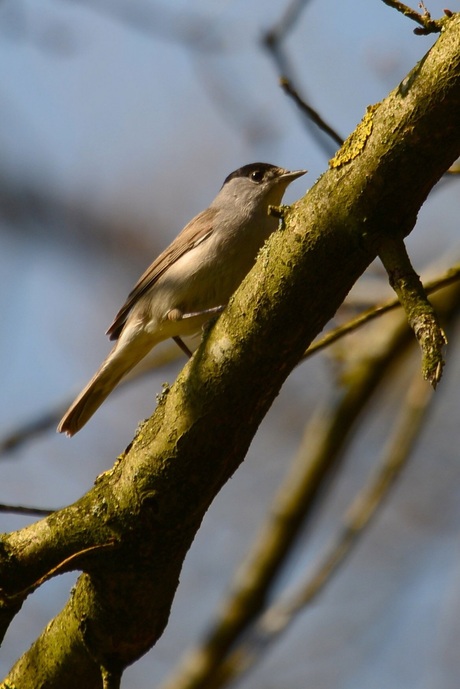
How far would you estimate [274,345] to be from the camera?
96.2 inches

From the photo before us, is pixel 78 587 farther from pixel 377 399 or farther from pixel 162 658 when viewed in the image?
pixel 162 658

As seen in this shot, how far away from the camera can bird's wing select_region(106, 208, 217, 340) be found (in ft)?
16.2

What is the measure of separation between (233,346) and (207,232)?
250 centimetres

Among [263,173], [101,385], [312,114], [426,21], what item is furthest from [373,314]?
[263,173]

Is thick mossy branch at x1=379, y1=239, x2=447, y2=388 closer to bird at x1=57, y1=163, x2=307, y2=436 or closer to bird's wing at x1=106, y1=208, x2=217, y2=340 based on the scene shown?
bird at x1=57, y1=163, x2=307, y2=436

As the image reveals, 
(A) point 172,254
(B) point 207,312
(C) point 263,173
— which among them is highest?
(C) point 263,173

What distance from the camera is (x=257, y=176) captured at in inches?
220

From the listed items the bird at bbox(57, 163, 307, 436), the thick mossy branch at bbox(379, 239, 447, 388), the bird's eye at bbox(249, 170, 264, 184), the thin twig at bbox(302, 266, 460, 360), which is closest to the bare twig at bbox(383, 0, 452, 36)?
the thick mossy branch at bbox(379, 239, 447, 388)

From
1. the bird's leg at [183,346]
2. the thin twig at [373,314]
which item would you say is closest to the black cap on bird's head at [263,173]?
the bird's leg at [183,346]

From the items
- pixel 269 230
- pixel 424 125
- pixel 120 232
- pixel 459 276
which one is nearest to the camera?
pixel 424 125

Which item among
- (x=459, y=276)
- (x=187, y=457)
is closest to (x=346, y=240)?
(x=187, y=457)

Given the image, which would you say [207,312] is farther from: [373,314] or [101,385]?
[373,314]

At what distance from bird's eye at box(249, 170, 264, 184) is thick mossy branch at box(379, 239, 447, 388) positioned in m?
3.36

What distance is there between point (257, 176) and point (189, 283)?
4.48ft
